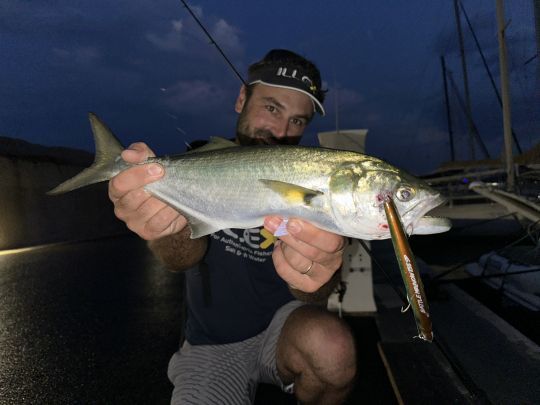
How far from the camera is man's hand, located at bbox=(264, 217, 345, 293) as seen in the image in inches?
90.4

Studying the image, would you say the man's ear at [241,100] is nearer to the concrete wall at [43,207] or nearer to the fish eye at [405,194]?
the fish eye at [405,194]

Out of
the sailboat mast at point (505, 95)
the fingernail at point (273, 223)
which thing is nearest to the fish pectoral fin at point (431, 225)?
the fingernail at point (273, 223)

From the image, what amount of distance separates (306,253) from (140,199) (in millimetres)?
1367

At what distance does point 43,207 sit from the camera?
19.1m

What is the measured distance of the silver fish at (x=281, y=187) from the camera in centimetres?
208

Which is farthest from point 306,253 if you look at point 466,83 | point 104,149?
point 466,83

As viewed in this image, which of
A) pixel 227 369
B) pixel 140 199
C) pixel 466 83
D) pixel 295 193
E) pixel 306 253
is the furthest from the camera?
pixel 466 83

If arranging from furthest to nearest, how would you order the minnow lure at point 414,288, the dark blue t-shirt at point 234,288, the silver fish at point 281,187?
the dark blue t-shirt at point 234,288 → the silver fish at point 281,187 → the minnow lure at point 414,288

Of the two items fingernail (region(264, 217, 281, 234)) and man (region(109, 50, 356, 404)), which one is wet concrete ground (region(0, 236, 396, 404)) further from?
fingernail (region(264, 217, 281, 234))

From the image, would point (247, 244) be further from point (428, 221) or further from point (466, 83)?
point (466, 83)

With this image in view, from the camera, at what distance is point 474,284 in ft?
24.5

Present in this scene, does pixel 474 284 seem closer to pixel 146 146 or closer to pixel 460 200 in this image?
pixel 146 146

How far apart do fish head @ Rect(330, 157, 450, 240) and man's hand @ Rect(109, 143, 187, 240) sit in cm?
137

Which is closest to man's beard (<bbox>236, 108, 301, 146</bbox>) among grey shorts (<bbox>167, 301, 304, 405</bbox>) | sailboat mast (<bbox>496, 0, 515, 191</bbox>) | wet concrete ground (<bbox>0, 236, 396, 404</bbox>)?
grey shorts (<bbox>167, 301, 304, 405</bbox>)
